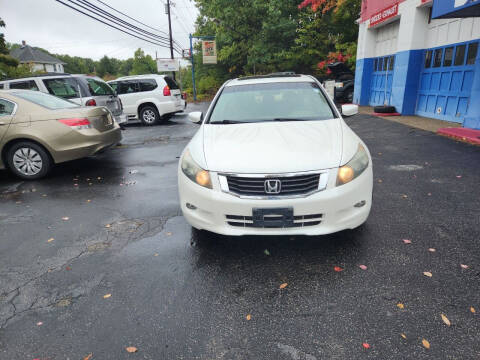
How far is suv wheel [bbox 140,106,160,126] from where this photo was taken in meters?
12.5

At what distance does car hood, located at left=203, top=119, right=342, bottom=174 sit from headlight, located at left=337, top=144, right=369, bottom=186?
95 mm

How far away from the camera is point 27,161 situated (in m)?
5.65

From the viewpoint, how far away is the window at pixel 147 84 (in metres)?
12.4

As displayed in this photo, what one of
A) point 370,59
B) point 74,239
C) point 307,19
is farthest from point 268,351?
point 307,19

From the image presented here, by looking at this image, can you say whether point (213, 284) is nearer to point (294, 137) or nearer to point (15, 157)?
point (294, 137)

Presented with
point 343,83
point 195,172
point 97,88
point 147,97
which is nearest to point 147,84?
point 147,97

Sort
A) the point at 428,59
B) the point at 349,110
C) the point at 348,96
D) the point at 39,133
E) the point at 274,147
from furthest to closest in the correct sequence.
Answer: the point at 348,96, the point at 428,59, the point at 39,133, the point at 349,110, the point at 274,147

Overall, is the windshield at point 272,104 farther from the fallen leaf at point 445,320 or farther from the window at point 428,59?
the window at point 428,59

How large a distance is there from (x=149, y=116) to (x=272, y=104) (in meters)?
9.74

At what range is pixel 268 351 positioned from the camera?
196 cm

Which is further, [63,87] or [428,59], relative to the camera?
[428,59]

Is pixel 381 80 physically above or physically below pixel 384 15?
below

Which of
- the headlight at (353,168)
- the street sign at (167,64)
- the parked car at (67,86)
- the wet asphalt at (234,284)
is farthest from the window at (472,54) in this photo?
the street sign at (167,64)

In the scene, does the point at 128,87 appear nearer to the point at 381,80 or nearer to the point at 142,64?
the point at 381,80
